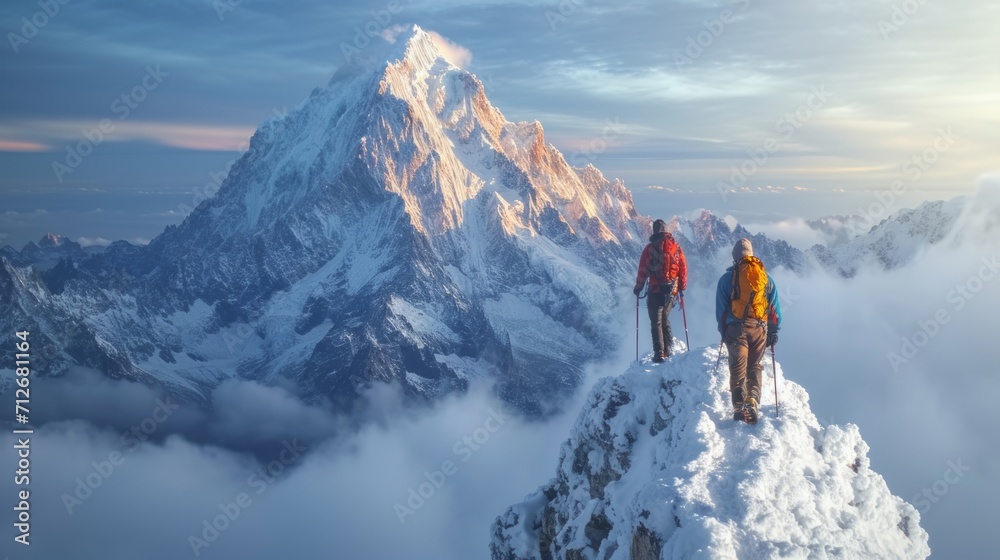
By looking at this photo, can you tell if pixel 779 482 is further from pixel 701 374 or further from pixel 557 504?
pixel 557 504

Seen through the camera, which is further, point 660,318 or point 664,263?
point 660,318

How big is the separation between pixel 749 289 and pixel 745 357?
2.05m

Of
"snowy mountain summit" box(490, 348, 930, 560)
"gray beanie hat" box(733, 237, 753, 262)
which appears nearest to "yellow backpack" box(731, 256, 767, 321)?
"gray beanie hat" box(733, 237, 753, 262)

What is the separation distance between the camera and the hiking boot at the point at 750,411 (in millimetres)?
24562

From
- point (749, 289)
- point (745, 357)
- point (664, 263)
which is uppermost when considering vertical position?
point (664, 263)

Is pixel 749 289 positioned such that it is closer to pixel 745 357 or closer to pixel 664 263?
pixel 745 357

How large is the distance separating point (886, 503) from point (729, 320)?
6.82 metres

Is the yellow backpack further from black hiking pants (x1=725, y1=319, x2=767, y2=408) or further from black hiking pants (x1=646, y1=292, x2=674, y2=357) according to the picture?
black hiking pants (x1=646, y1=292, x2=674, y2=357)

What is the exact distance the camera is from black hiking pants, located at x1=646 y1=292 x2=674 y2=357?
1244 inches

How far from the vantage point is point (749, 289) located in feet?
80.7

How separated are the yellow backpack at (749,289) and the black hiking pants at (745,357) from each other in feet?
1.10

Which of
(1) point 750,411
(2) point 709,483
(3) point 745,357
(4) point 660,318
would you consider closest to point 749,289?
(3) point 745,357

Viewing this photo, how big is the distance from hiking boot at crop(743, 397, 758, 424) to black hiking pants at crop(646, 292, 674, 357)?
7.15 m

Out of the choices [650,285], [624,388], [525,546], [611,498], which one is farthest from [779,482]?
[525,546]
